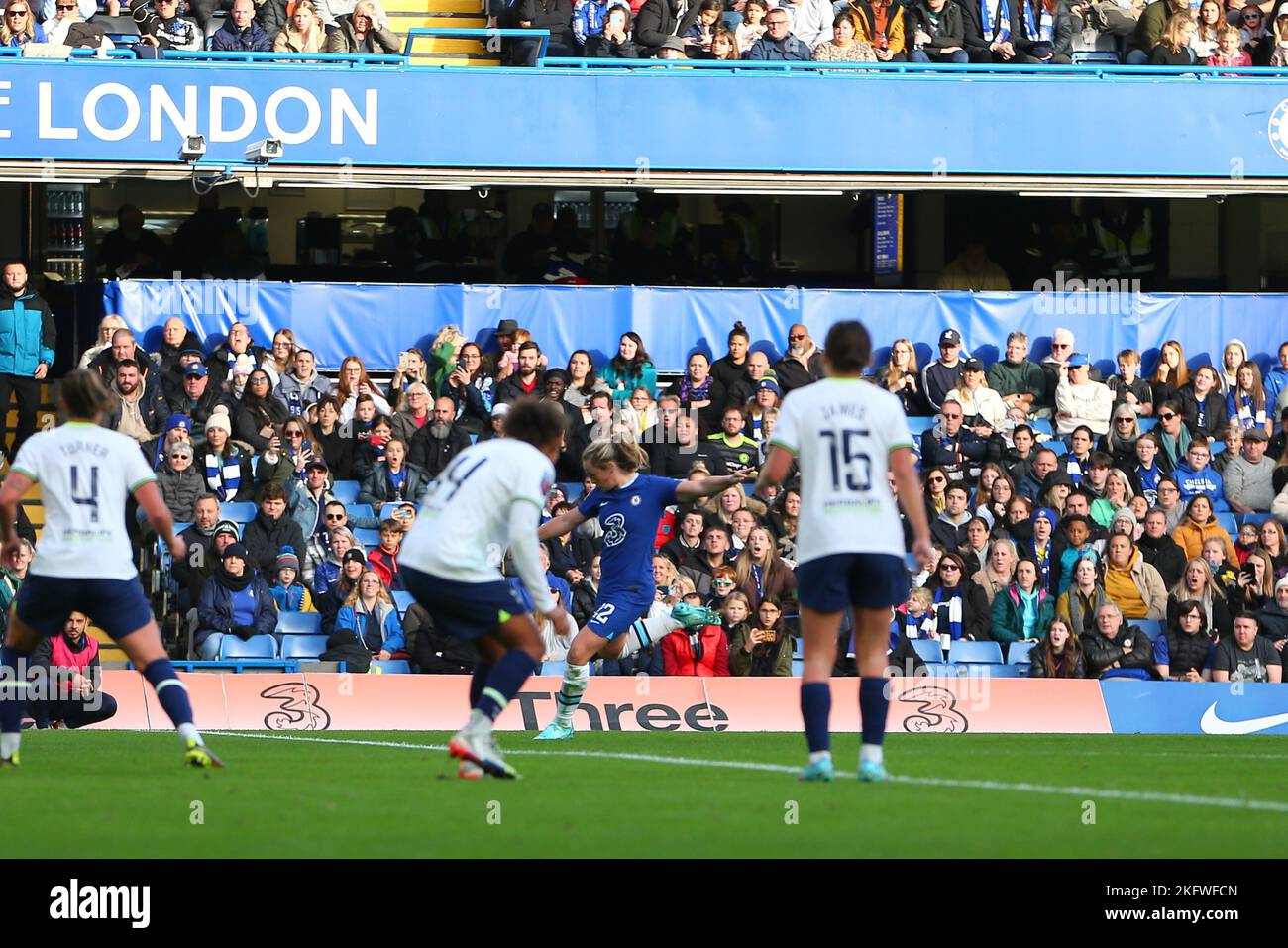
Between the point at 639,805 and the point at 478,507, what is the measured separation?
1.74 m

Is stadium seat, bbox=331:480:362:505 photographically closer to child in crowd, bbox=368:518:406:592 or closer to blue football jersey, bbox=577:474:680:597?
child in crowd, bbox=368:518:406:592

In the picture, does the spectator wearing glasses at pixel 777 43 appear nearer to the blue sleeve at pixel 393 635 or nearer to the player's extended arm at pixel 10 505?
the blue sleeve at pixel 393 635

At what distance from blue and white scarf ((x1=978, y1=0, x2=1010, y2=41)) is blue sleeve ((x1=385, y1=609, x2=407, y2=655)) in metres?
10.6

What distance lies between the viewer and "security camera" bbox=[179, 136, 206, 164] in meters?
21.4

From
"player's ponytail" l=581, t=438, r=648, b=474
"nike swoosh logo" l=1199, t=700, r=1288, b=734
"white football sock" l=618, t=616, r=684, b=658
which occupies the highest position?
"player's ponytail" l=581, t=438, r=648, b=474

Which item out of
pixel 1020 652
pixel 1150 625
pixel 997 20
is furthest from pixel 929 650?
pixel 997 20

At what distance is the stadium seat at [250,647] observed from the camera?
1880 cm

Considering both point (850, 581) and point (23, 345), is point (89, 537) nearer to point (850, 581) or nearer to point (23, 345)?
point (850, 581)

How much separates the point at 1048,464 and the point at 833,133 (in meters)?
4.96

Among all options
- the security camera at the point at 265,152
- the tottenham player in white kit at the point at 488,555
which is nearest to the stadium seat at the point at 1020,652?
the security camera at the point at 265,152

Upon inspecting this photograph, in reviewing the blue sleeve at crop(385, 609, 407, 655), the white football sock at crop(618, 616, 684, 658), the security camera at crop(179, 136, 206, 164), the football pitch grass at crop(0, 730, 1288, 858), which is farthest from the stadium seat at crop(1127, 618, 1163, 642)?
the security camera at crop(179, 136, 206, 164)

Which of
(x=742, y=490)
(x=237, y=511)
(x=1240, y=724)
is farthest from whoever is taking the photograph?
(x=742, y=490)

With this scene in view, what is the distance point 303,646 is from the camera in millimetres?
19203

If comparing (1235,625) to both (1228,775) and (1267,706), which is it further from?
(1228,775)
